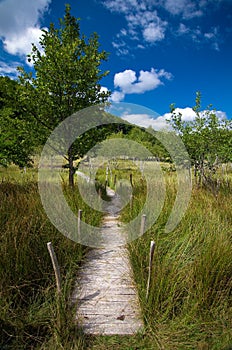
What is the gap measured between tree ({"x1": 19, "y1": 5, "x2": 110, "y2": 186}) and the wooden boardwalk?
4.44m

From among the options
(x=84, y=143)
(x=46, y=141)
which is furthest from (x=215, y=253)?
(x=46, y=141)

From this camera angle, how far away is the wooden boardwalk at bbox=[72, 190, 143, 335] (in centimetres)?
238

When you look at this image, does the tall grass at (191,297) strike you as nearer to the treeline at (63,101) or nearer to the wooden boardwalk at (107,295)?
the wooden boardwalk at (107,295)

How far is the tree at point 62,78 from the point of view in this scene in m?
6.52

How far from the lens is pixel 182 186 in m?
6.18

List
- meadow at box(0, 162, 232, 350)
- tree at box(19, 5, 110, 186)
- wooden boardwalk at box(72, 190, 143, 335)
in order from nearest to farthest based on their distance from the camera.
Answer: meadow at box(0, 162, 232, 350)
wooden boardwalk at box(72, 190, 143, 335)
tree at box(19, 5, 110, 186)

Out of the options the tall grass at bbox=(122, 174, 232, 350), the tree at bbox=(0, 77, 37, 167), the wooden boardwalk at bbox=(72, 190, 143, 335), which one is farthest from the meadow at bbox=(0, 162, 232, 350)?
the tree at bbox=(0, 77, 37, 167)

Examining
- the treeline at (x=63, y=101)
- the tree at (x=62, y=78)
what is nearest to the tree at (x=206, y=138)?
the treeline at (x=63, y=101)

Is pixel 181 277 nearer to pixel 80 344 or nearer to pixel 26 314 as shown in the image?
pixel 80 344

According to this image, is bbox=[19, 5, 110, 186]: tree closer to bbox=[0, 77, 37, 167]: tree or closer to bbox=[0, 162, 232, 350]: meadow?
bbox=[0, 77, 37, 167]: tree

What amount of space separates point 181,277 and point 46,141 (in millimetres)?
6019

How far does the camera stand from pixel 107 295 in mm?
2863

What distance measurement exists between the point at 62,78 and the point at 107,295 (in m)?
5.91

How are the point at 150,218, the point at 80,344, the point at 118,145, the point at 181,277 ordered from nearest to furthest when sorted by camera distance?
the point at 80,344 → the point at 181,277 → the point at 150,218 → the point at 118,145
